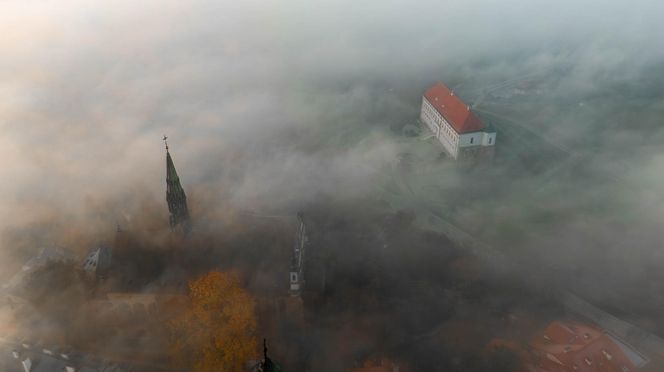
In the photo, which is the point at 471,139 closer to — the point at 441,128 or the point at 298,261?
the point at 441,128

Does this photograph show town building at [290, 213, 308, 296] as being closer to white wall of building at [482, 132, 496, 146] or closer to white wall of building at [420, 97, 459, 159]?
white wall of building at [420, 97, 459, 159]

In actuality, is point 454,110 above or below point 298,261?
above

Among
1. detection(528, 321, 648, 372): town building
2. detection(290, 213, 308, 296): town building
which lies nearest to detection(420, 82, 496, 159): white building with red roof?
detection(290, 213, 308, 296): town building

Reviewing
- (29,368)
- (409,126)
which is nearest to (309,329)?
(29,368)

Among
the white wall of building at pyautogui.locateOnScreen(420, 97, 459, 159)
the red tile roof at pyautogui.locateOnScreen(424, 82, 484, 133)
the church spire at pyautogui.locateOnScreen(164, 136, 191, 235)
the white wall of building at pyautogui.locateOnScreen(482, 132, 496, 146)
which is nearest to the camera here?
the church spire at pyautogui.locateOnScreen(164, 136, 191, 235)

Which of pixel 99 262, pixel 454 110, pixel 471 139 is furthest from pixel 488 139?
pixel 99 262

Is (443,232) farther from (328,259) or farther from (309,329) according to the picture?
(309,329)

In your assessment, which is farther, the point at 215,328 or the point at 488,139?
the point at 488,139
